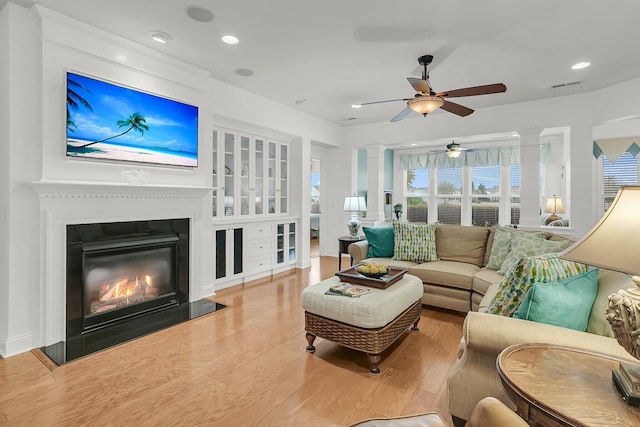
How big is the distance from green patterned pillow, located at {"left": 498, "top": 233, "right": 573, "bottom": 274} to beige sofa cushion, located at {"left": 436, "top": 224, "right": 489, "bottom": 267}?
49cm

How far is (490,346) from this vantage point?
154 cm

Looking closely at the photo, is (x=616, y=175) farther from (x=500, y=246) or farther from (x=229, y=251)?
(x=229, y=251)

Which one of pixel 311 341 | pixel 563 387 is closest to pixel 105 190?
pixel 311 341

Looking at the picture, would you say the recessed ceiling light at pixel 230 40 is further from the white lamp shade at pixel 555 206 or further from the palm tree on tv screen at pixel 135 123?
the white lamp shade at pixel 555 206

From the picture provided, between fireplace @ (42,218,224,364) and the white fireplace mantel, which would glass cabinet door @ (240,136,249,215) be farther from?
the white fireplace mantel

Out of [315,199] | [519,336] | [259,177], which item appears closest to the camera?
[519,336]

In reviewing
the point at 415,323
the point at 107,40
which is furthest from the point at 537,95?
the point at 107,40

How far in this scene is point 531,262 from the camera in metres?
1.75

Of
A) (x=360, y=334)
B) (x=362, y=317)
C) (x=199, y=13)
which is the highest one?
(x=199, y=13)

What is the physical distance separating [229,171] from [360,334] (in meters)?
3.11

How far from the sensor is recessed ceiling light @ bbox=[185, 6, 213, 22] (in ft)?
8.61

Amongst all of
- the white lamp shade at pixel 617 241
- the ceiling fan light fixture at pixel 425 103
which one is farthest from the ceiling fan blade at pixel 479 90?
the white lamp shade at pixel 617 241

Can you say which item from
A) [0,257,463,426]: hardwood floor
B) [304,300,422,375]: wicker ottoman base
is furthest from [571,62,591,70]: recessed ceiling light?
[304,300,422,375]: wicker ottoman base

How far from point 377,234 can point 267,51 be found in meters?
→ 2.49
